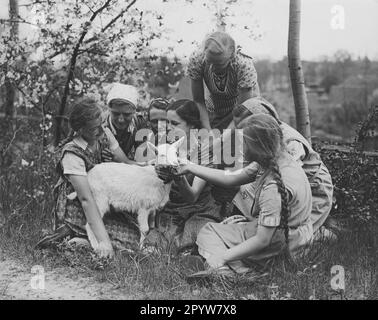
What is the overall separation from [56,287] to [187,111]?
4.82ft

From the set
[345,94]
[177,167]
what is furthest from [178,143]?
[345,94]

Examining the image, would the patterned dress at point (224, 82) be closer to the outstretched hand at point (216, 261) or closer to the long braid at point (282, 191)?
the long braid at point (282, 191)

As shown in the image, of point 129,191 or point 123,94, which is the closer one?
point 129,191

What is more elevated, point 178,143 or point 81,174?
point 178,143

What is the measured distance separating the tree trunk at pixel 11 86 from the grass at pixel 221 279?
162 centimetres

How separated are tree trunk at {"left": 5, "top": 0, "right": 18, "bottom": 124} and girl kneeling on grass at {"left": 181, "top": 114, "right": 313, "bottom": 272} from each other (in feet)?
8.64

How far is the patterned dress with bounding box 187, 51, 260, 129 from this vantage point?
4277 millimetres

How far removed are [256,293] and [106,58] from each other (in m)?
2.98

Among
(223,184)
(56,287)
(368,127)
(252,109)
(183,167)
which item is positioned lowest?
(56,287)

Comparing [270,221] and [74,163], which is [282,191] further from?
[74,163]

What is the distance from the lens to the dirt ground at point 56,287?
3557 millimetres

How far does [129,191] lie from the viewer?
13.1 feet

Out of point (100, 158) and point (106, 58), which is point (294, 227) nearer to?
point (100, 158)

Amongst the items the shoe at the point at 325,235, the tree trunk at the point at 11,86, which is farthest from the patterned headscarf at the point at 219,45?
the tree trunk at the point at 11,86
